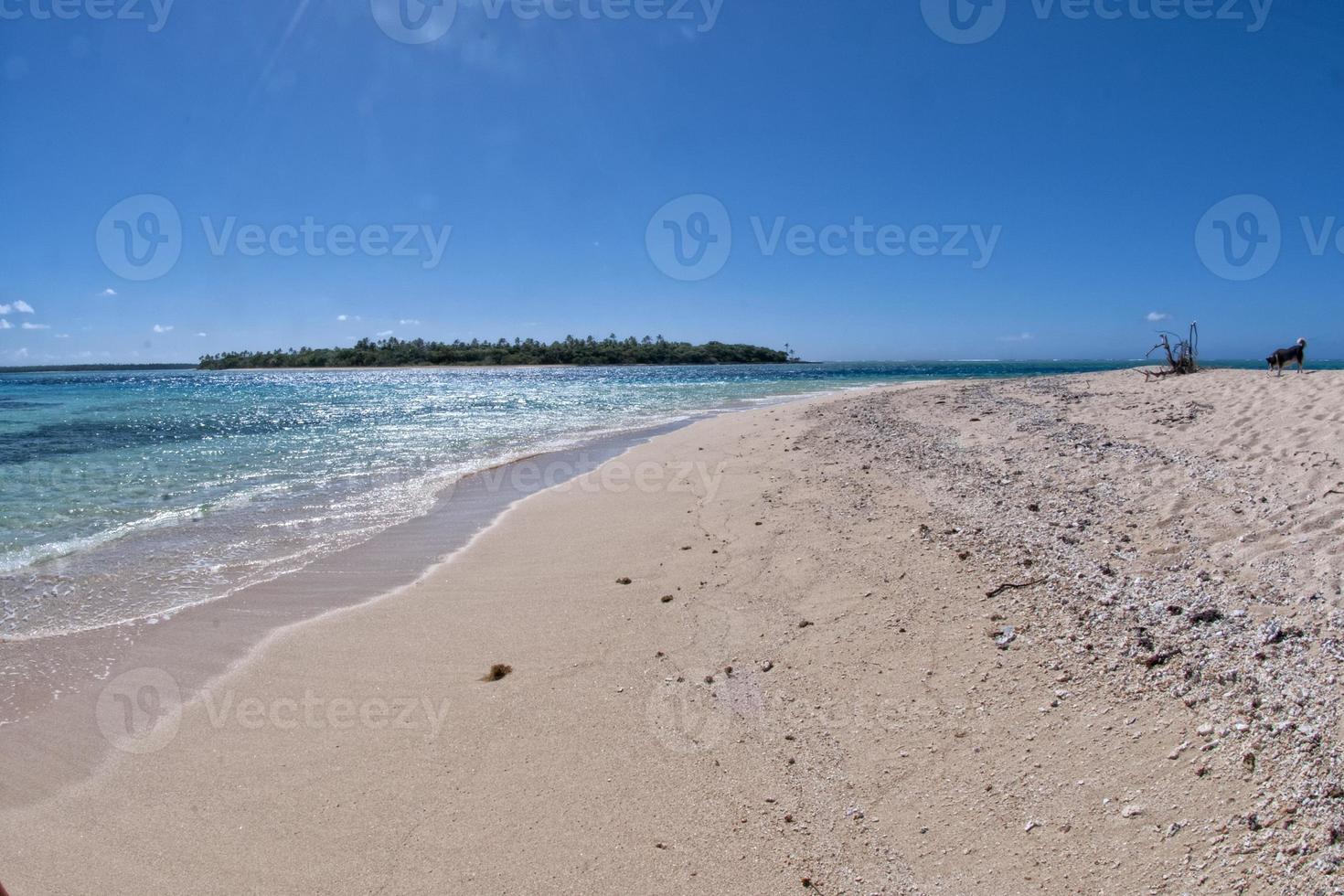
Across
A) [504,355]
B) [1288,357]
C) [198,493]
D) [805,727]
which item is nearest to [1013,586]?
[805,727]

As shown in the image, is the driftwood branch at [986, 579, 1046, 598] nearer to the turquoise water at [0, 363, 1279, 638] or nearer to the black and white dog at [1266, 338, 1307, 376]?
the turquoise water at [0, 363, 1279, 638]

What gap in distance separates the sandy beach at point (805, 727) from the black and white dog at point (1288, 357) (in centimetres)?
1265

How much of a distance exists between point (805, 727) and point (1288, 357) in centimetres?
1948

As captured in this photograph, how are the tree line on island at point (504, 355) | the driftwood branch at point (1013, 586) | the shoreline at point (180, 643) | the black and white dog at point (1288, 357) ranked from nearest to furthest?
1. the shoreline at point (180, 643)
2. the driftwood branch at point (1013, 586)
3. the black and white dog at point (1288, 357)
4. the tree line on island at point (504, 355)

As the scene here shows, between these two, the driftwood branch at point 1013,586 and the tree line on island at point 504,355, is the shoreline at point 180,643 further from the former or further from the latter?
the tree line on island at point 504,355

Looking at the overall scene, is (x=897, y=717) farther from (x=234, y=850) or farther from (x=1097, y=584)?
(x=234, y=850)

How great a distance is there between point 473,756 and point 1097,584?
4.28 meters

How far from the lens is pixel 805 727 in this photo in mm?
3719

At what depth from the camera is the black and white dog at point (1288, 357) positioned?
15586 millimetres

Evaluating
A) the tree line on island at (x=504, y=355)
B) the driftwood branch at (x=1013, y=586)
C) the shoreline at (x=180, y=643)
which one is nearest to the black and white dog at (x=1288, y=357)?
the driftwood branch at (x=1013, y=586)

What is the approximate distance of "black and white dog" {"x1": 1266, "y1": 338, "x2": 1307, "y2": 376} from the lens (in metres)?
15.6

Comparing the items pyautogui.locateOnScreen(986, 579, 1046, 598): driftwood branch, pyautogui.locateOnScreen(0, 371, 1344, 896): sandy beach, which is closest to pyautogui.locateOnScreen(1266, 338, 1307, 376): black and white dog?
pyautogui.locateOnScreen(0, 371, 1344, 896): sandy beach

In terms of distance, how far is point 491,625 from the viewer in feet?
17.9

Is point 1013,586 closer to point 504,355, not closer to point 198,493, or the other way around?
point 198,493
